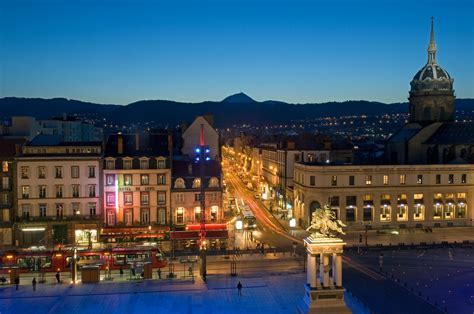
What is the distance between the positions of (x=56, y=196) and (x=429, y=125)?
2549 inches

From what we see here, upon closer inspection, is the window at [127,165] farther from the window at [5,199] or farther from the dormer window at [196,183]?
the window at [5,199]

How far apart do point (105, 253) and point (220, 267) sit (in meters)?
11.0

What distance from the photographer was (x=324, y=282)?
39250 millimetres

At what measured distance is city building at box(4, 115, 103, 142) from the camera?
102312 mm

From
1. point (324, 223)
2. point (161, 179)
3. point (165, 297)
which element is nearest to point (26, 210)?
point (161, 179)

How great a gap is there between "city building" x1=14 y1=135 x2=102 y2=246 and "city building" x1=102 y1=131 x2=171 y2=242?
4.90 feet

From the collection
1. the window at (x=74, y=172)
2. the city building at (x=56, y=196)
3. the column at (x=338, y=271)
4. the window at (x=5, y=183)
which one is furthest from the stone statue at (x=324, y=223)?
the window at (x=5, y=183)

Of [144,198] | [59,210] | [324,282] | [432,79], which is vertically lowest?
[324,282]

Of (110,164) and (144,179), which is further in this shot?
(144,179)

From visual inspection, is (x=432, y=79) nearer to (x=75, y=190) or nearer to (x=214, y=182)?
(x=214, y=182)

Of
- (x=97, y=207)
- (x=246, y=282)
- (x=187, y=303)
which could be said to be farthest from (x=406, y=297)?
(x=97, y=207)

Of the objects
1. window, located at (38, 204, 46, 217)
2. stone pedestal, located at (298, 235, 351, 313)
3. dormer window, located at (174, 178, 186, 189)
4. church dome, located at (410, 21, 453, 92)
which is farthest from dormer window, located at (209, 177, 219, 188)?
church dome, located at (410, 21, 453, 92)

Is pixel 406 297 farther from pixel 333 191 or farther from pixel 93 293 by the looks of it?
pixel 333 191

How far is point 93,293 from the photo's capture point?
46.3m
